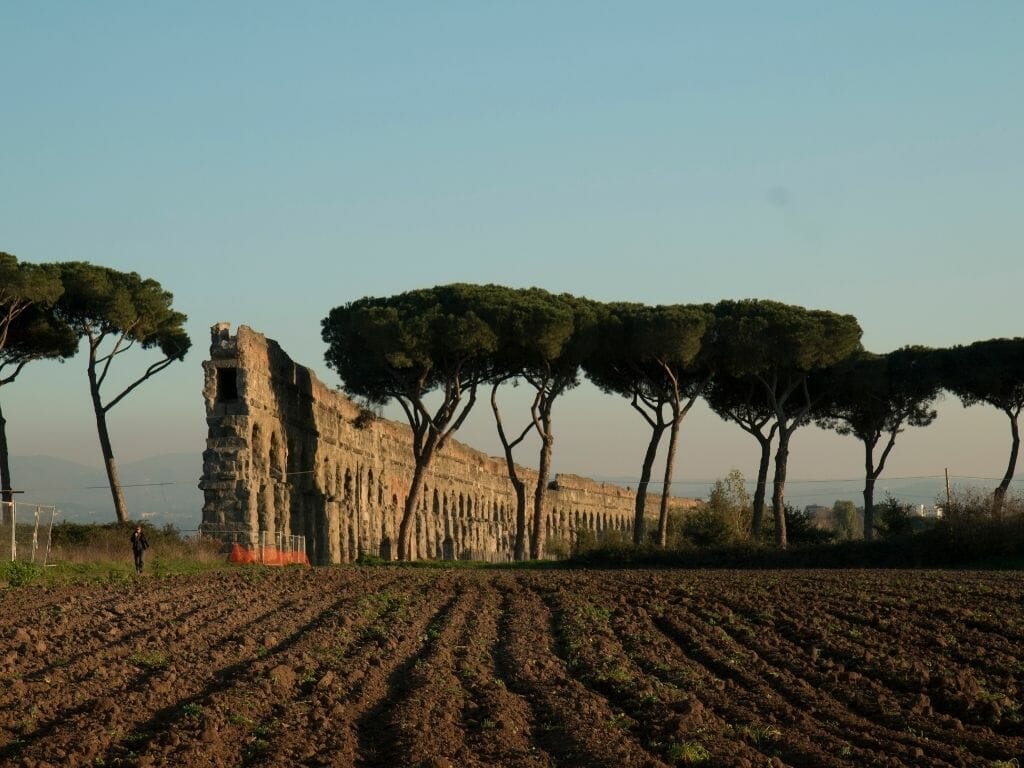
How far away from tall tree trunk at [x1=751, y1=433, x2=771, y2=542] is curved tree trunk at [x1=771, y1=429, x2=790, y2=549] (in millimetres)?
582

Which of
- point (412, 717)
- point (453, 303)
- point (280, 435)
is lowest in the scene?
point (412, 717)

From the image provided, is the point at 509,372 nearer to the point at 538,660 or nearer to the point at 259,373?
the point at 259,373

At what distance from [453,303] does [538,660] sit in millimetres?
27013

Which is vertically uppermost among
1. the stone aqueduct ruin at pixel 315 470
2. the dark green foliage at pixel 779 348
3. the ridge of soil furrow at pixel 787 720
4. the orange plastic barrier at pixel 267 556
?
the dark green foliage at pixel 779 348

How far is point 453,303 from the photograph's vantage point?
39594 millimetres

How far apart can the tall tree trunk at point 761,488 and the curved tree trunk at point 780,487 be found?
0.58 metres

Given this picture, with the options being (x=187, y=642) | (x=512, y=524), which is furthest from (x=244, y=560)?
(x=512, y=524)

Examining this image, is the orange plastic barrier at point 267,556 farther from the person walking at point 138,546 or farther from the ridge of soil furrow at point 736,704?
the ridge of soil furrow at point 736,704

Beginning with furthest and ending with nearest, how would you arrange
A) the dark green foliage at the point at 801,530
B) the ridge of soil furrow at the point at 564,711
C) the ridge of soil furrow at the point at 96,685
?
the dark green foliage at the point at 801,530 < the ridge of soil furrow at the point at 96,685 < the ridge of soil furrow at the point at 564,711

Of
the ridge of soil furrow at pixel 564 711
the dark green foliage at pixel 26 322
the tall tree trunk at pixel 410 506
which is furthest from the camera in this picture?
the tall tree trunk at pixel 410 506

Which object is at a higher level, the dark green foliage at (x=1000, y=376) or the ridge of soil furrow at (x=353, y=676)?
the dark green foliage at (x=1000, y=376)

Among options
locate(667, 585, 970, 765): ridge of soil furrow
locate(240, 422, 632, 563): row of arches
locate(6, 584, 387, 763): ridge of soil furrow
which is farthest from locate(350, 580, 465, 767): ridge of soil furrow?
locate(240, 422, 632, 563): row of arches

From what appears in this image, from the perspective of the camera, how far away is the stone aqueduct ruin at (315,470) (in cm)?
3500

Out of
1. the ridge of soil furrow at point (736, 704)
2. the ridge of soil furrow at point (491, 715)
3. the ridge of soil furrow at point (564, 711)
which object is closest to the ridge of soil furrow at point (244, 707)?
the ridge of soil furrow at point (491, 715)
